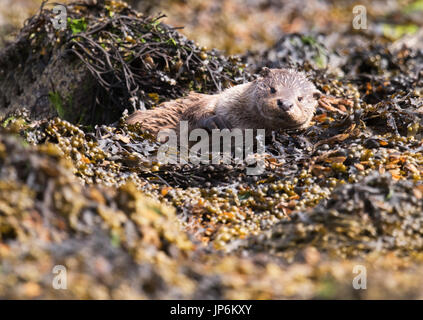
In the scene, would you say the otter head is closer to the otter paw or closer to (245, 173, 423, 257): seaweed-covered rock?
the otter paw

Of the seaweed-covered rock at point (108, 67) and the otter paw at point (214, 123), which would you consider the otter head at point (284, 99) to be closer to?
the otter paw at point (214, 123)

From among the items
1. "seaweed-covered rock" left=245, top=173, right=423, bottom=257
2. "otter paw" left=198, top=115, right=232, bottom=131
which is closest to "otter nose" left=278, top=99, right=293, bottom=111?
"otter paw" left=198, top=115, right=232, bottom=131

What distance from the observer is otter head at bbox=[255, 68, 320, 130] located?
444cm

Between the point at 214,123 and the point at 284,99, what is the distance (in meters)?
0.65

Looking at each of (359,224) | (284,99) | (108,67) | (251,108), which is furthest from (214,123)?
(359,224)

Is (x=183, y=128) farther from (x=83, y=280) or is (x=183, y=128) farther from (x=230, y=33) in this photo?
(x=230, y=33)

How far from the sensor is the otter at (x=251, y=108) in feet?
14.8

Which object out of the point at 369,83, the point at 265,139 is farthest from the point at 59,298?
the point at 369,83

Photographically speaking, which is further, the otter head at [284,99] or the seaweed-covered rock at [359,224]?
the otter head at [284,99]

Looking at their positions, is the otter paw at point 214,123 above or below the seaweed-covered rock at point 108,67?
below

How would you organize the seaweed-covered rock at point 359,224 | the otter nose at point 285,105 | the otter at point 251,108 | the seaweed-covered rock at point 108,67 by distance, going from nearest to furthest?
the seaweed-covered rock at point 359,224 < the otter nose at point 285,105 < the otter at point 251,108 < the seaweed-covered rock at point 108,67

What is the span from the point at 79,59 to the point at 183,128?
5.94 ft

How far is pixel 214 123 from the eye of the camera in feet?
15.3

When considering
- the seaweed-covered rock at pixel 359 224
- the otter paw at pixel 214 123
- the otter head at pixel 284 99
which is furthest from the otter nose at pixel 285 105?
the seaweed-covered rock at pixel 359 224
